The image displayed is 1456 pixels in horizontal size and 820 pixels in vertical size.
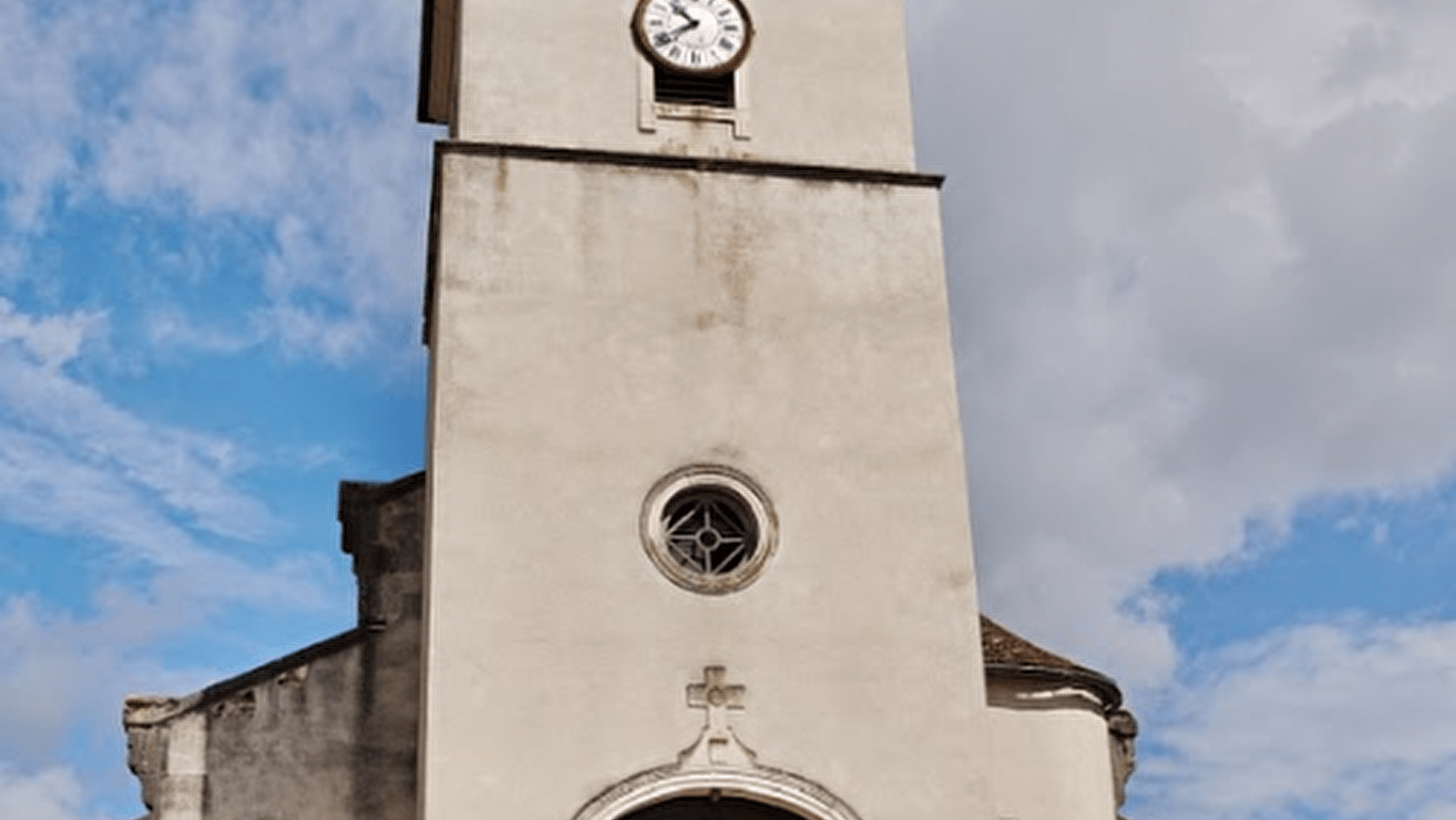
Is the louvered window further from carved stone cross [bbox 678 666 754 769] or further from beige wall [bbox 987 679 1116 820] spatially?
beige wall [bbox 987 679 1116 820]

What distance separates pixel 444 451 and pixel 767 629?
2.88m

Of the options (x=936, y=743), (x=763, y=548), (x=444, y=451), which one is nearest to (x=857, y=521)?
(x=763, y=548)

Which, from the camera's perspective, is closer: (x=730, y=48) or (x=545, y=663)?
(x=545, y=663)

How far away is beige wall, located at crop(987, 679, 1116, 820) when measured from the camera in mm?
18484

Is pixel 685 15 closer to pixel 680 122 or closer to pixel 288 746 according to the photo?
pixel 680 122

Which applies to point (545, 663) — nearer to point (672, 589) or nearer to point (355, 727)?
point (672, 589)

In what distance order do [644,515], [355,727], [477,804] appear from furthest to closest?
[355,727] < [644,515] < [477,804]

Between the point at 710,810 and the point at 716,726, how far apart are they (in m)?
0.67

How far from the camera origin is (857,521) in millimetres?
16859

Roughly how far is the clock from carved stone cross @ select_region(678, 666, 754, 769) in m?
5.51

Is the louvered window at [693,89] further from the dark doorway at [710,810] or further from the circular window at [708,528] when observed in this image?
the dark doorway at [710,810]

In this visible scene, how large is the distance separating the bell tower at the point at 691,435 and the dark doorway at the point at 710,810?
0.14 ft

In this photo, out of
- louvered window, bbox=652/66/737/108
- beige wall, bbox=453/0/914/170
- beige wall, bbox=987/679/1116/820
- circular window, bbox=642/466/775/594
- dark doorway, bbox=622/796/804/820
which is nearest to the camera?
dark doorway, bbox=622/796/804/820

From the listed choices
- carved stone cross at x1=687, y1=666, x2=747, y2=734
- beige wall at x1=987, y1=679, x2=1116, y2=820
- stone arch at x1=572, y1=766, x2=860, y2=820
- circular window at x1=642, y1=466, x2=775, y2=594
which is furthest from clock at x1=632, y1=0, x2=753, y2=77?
stone arch at x1=572, y1=766, x2=860, y2=820
